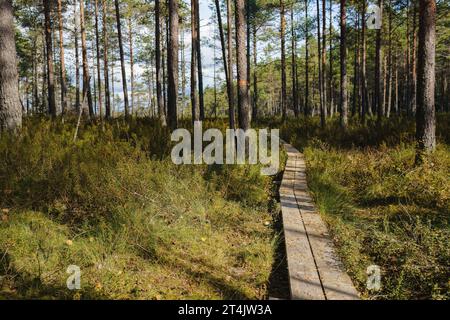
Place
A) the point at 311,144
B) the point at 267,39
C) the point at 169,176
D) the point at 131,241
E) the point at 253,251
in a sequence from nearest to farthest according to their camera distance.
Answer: the point at 131,241, the point at 253,251, the point at 169,176, the point at 311,144, the point at 267,39

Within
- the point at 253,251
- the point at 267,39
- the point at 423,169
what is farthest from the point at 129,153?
the point at 267,39

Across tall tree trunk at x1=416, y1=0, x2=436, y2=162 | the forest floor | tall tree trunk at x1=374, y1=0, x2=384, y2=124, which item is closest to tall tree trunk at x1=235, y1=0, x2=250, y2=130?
the forest floor

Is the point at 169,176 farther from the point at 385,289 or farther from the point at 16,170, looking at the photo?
the point at 385,289

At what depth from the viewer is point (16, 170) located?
5.46m

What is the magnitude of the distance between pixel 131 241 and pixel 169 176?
2054 mm

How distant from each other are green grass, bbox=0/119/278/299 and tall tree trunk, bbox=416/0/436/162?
398 cm

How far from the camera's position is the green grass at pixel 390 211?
3.46 m

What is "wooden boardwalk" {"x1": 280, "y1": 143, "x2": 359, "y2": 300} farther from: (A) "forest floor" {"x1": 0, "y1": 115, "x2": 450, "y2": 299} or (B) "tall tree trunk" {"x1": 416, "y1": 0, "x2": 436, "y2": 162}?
(B) "tall tree trunk" {"x1": 416, "y1": 0, "x2": 436, "y2": 162}

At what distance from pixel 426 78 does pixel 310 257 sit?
19.8 ft

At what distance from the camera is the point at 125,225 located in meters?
4.19

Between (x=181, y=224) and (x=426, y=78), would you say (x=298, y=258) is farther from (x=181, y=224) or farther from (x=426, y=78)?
(x=426, y=78)

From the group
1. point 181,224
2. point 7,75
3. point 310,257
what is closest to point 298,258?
point 310,257

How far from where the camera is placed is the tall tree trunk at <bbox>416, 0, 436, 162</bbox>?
7434 millimetres
